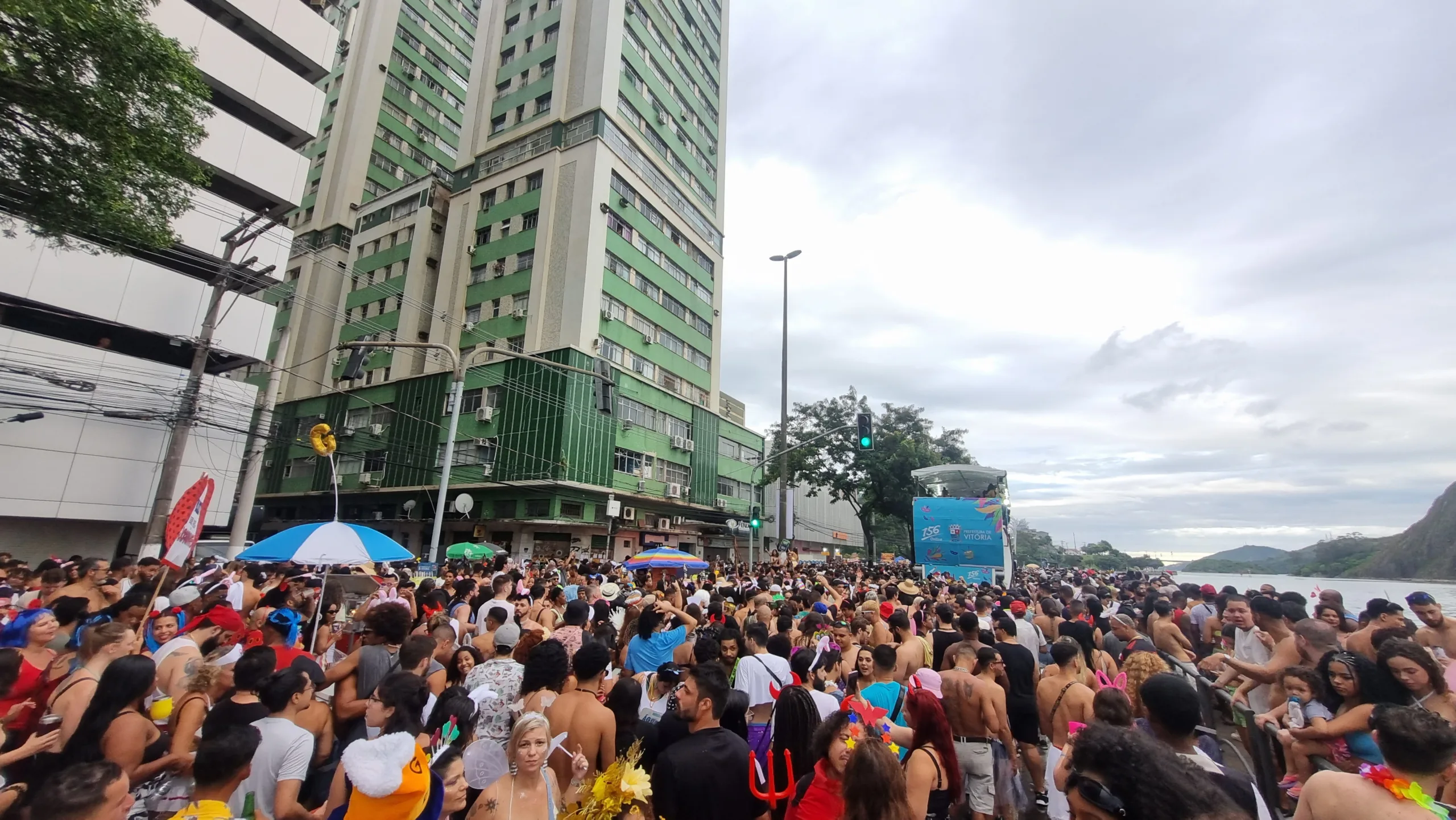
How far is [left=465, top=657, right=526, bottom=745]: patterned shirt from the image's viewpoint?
149 inches

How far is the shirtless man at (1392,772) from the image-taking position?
8.36 ft

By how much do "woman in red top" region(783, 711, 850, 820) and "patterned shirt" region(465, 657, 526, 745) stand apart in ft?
5.99

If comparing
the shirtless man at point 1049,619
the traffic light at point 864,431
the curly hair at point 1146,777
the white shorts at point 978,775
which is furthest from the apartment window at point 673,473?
the curly hair at point 1146,777

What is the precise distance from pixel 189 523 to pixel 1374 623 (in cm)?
1470

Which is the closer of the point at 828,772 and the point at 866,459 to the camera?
the point at 828,772

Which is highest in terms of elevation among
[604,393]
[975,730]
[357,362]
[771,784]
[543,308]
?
[543,308]

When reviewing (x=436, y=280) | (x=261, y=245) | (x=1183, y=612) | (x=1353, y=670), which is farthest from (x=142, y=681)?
(x=436, y=280)

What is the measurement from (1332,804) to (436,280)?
39.5 metres

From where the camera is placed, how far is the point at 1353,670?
13.9 ft

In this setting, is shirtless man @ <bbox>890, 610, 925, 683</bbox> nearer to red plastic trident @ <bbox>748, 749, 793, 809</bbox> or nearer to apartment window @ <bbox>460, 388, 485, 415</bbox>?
red plastic trident @ <bbox>748, 749, 793, 809</bbox>

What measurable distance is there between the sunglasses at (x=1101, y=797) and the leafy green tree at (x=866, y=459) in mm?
33942

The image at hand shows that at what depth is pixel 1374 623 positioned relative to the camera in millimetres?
5746

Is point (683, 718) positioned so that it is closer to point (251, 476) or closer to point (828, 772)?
point (828, 772)

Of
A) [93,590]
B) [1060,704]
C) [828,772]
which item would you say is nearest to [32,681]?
[93,590]
